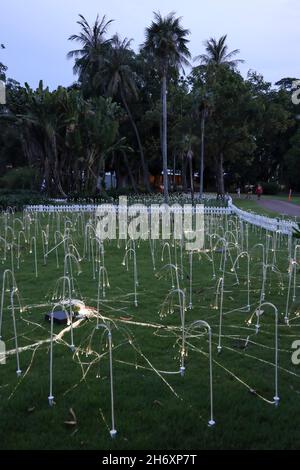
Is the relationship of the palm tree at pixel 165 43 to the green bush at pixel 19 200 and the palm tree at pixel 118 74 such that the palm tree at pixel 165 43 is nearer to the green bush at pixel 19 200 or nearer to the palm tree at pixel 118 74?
the green bush at pixel 19 200

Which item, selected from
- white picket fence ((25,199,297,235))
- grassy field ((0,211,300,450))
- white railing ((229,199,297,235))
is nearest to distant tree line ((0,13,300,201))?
white picket fence ((25,199,297,235))

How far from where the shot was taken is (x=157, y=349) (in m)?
5.16

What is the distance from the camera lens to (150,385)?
4.29m

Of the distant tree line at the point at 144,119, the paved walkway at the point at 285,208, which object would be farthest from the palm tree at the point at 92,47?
the paved walkway at the point at 285,208

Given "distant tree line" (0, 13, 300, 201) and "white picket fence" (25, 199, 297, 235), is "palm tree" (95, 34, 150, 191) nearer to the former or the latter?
"distant tree line" (0, 13, 300, 201)

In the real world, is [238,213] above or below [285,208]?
above

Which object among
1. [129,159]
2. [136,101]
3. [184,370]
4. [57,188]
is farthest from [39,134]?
[184,370]

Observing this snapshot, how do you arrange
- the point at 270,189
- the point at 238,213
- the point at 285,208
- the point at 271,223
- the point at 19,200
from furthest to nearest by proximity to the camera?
1. the point at 270,189
2. the point at 285,208
3. the point at 19,200
4. the point at 238,213
5. the point at 271,223

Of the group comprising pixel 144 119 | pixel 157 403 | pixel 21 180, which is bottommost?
pixel 157 403

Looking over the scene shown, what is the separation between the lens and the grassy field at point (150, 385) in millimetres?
3482

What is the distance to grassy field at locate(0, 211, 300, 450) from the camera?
348 centimetres

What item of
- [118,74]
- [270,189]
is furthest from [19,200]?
[270,189]

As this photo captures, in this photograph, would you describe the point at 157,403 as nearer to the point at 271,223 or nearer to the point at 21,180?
the point at 271,223

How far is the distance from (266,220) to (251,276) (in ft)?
19.0
